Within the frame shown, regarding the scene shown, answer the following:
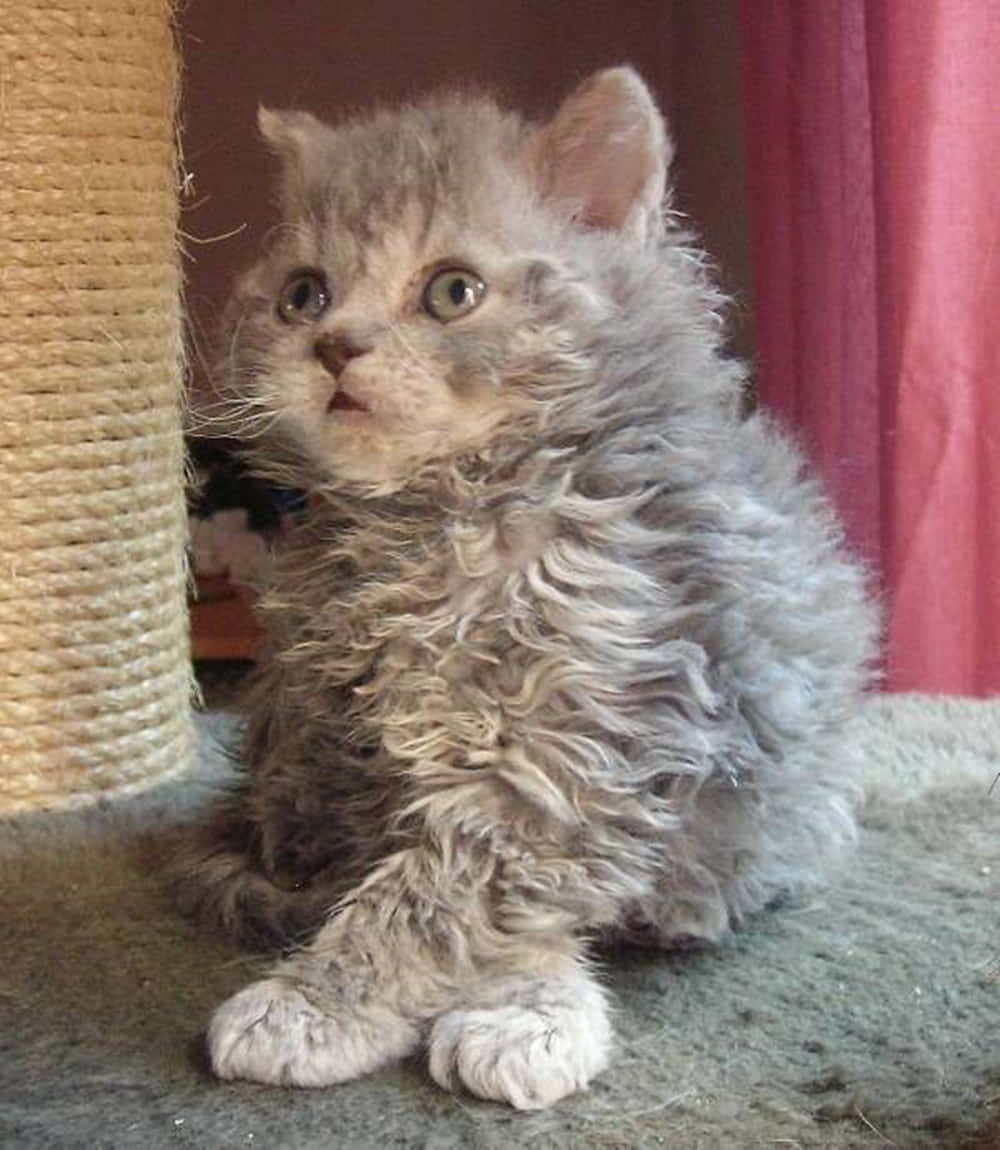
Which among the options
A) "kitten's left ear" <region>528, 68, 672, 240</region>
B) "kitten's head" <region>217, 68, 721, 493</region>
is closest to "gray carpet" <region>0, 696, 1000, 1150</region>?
"kitten's head" <region>217, 68, 721, 493</region>

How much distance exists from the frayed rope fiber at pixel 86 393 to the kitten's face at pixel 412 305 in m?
0.35

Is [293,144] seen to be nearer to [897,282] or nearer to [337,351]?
[337,351]

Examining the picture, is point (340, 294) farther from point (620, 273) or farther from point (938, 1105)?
point (938, 1105)

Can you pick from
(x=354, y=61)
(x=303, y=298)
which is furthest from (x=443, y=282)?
(x=354, y=61)

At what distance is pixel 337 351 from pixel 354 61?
1.45m

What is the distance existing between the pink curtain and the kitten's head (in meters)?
0.41

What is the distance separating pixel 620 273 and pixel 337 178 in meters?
0.19

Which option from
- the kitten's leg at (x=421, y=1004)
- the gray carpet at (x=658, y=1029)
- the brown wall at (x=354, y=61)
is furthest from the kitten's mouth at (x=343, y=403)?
the brown wall at (x=354, y=61)

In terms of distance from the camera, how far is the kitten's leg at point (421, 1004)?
Result: 88 centimetres

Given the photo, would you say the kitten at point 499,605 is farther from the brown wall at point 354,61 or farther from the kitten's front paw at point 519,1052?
the brown wall at point 354,61

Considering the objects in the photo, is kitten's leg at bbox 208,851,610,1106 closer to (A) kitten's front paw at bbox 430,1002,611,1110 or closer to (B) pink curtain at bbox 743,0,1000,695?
(A) kitten's front paw at bbox 430,1002,611,1110

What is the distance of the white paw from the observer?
2.86ft

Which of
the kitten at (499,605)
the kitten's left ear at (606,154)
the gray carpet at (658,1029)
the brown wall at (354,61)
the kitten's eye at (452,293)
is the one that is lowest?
the gray carpet at (658,1029)

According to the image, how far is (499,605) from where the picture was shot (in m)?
0.94
